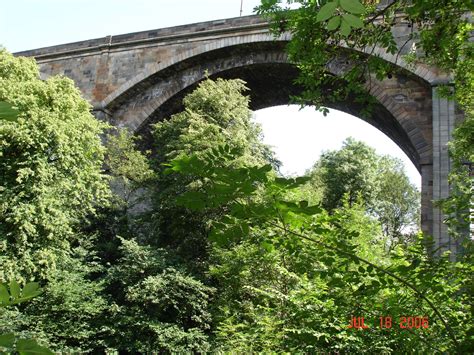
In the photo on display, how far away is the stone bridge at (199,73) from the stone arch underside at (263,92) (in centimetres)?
3

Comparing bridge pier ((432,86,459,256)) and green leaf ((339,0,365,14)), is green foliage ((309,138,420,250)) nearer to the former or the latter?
bridge pier ((432,86,459,256))

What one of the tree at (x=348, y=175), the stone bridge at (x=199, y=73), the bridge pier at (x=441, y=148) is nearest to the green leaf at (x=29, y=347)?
the bridge pier at (x=441, y=148)

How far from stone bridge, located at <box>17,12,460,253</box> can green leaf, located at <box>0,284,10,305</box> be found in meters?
13.3

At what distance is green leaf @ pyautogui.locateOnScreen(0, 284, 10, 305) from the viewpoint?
2.60 feet

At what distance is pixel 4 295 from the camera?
804 millimetres

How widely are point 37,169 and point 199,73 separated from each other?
6867mm

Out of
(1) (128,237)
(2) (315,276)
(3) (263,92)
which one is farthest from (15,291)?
(3) (263,92)

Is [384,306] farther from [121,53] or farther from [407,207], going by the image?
[407,207]

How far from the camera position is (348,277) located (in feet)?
9.23

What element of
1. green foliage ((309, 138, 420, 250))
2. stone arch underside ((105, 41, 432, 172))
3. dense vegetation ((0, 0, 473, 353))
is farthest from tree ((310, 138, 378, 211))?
dense vegetation ((0, 0, 473, 353))

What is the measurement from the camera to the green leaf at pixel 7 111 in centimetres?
71

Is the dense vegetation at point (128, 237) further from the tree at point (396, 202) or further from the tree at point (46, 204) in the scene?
the tree at point (396, 202)

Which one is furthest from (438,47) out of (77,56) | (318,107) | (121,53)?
(77,56)
